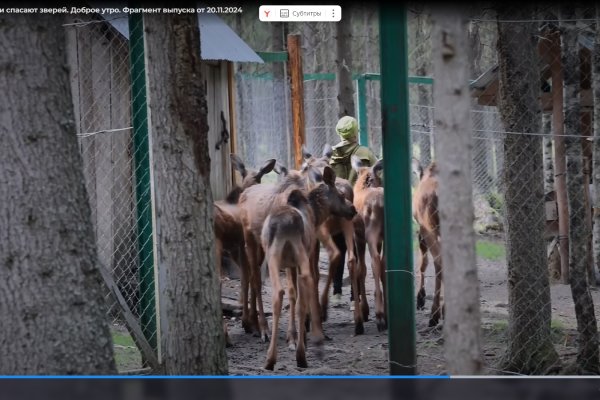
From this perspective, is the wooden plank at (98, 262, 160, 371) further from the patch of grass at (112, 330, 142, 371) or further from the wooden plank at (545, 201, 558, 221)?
the wooden plank at (545, 201, 558, 221)

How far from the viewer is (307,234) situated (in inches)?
242

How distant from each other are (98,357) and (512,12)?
10.1ft

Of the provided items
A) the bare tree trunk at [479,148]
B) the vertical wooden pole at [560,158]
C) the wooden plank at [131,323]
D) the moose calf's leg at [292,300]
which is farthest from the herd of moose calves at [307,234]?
the vertical wooden pole at [560,158]

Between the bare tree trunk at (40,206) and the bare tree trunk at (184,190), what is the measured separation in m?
0.91

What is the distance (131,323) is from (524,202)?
2572 mm

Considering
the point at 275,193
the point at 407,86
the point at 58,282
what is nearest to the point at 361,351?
the point at 275,193

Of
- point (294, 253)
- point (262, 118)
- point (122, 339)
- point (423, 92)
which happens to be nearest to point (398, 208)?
point (294, 253)

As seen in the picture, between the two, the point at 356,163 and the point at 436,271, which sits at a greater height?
the point at 356,163

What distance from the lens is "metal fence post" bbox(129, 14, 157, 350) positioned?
6039mm

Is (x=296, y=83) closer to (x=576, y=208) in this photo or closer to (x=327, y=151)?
(x=327, y=151)

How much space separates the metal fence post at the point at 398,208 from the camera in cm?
546

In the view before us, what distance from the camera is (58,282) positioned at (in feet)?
15.5

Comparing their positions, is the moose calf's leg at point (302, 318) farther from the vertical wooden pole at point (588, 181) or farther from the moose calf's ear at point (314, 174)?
the vertical wooden pole at point (588, 181)

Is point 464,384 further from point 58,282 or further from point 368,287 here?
point 58,282
